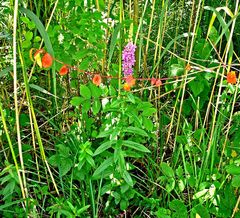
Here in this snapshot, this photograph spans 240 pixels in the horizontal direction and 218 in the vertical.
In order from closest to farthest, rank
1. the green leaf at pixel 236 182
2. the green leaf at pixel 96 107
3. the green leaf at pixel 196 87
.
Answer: the green leaf at pixel 236 182 → the green leaf at pixel 96 107 → the green leaf at pixel 196 87

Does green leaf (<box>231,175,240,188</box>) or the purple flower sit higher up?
the purple flower

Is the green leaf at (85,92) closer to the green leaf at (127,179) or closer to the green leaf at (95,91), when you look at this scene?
the green leaf at (95,91)

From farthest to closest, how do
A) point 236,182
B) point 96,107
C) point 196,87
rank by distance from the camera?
1. point 196,87
2. point 96,107
3. point 236,182

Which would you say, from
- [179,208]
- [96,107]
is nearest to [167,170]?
[179,208]

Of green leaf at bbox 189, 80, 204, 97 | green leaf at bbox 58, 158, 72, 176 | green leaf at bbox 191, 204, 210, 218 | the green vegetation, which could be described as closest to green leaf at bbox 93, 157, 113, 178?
the green vegetation

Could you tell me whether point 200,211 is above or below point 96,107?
below

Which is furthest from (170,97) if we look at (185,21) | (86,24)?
(86,24)

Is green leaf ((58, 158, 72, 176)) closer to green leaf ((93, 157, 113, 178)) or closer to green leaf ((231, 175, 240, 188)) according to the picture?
green leaf ((93, 157, 113, 178))

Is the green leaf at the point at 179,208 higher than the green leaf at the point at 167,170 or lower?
lower

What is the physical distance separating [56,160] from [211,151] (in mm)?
422

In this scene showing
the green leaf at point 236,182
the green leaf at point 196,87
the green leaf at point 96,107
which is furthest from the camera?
the green leaf at point 196,87

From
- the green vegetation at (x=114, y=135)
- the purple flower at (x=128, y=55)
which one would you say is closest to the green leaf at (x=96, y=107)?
the green vegetation at (x=114, y=135)

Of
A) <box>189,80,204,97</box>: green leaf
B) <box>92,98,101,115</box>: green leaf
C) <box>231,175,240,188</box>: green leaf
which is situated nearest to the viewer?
<box>231,175,240,188</box>: green leaf

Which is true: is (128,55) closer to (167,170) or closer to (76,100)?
(76,100)
